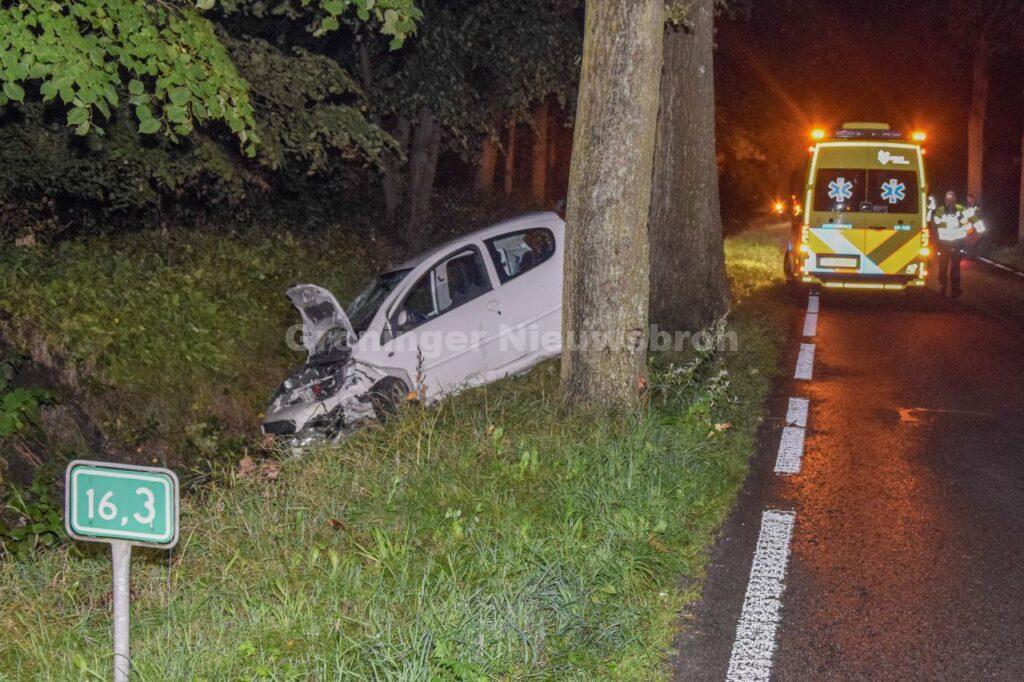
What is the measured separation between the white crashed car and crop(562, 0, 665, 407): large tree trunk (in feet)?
4.57

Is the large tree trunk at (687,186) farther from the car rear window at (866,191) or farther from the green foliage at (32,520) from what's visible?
the green foliage at (32,520)

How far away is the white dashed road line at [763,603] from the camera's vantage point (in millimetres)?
4770

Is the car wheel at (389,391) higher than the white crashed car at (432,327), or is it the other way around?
the white crashed car at (432,327)

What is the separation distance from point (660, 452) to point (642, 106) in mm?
2592

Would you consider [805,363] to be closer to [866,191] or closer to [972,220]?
[866,191]

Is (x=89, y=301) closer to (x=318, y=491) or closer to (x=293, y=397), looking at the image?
(x=293, y=397)

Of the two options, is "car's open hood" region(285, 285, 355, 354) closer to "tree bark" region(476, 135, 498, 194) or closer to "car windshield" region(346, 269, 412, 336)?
"car windshield" region(346, 269, 412, 336)

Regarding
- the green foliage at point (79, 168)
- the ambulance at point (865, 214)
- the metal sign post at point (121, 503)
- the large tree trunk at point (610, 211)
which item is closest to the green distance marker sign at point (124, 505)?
the metal sign post at point (121, 503)

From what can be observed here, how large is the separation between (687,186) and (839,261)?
4.14 m

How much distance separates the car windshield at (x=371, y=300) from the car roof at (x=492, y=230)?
0.33 feet

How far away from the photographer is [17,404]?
948cm

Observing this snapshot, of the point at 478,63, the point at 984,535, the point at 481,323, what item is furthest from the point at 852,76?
the point at 984,535

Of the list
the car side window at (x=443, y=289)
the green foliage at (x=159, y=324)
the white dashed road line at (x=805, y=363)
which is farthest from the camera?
the white dashed road line at (x=805, y=363)

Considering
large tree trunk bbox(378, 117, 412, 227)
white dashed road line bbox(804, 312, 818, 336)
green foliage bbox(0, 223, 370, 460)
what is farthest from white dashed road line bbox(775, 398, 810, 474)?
large tree trunk bbox(378, 117, 412, 227)
